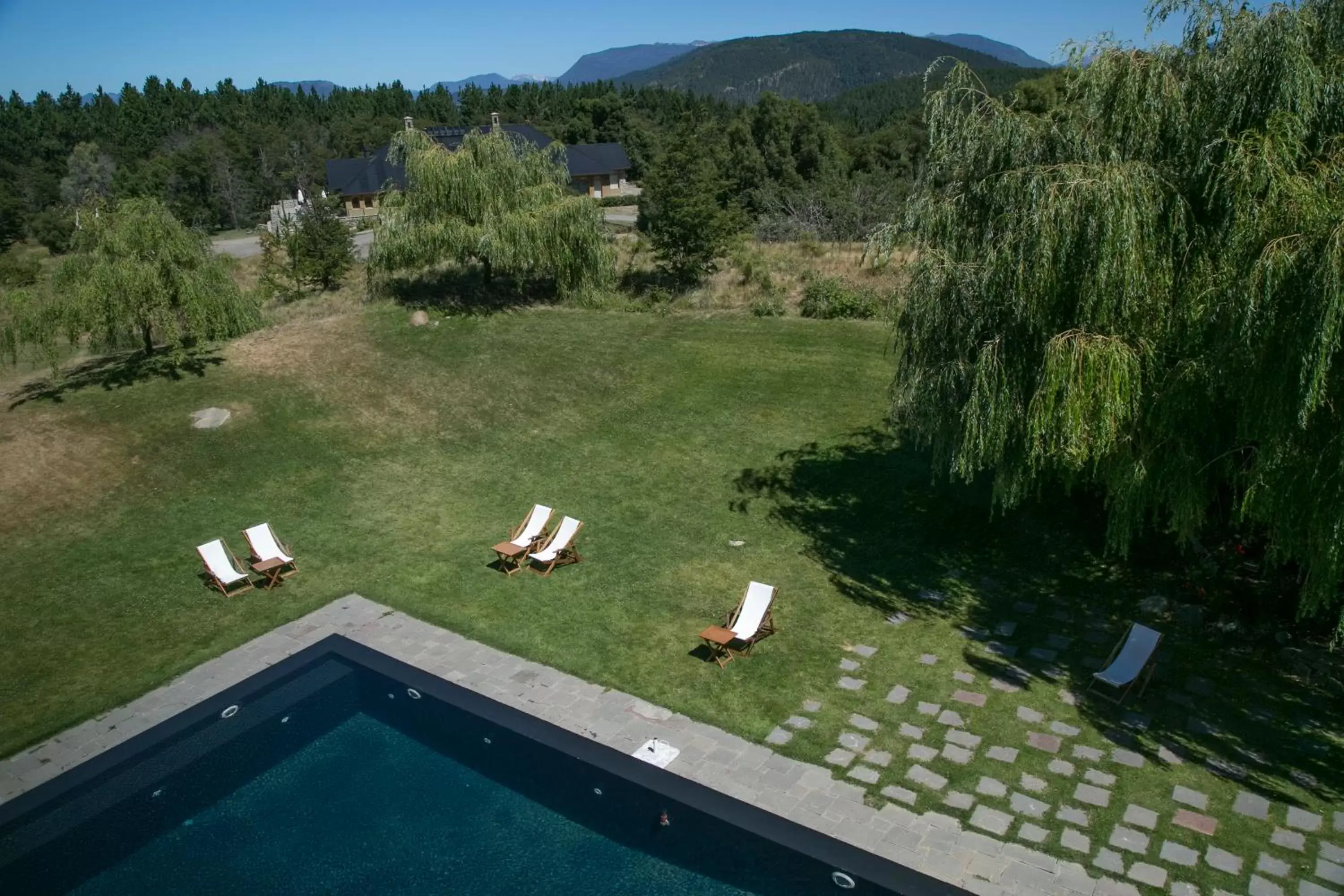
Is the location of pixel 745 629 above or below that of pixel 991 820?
above

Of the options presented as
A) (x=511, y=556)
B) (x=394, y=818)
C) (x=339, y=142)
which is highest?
(x=339, y=142)

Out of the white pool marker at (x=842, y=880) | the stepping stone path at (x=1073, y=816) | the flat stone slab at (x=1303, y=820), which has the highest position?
the flat stone slab at (x=1303, y=820)

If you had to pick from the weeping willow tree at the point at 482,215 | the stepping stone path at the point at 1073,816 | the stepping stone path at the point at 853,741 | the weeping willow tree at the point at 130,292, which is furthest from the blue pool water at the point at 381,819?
the weeping willow tree at the point at 482,215

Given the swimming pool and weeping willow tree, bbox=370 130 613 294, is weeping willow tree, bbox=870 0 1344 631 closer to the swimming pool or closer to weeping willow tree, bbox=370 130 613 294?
the swimming pool

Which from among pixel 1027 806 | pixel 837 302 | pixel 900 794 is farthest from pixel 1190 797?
pixel 837 302

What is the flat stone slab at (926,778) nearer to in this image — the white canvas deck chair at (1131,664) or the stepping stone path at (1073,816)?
the stepping stone path at (1073,816)

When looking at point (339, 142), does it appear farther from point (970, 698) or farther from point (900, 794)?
point (900, 794)
